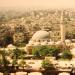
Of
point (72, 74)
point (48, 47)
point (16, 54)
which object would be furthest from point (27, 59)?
point (72, 74)

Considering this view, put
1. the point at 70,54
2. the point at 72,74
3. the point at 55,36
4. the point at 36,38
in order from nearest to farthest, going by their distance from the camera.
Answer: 1. the point at 72,74
2. the point at 70,54
3. the point at 36,38
4. the point at 55,36

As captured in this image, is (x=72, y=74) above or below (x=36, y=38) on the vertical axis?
below

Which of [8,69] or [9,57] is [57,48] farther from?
[8,69]

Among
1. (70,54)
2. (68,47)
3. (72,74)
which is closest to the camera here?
(72,74)

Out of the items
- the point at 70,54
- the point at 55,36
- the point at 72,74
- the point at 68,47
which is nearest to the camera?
the point at 72,74

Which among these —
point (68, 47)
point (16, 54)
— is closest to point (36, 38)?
point (68, 47)

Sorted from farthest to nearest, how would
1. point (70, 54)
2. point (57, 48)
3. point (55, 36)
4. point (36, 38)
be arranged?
point (55, 36) → point (36, 38) → point (57, 48) → point (70, 54)

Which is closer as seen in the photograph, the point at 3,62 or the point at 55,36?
the point at 3,62

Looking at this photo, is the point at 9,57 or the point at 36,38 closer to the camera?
the point at 9,57

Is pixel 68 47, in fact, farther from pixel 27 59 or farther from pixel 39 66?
pixel 39 66
